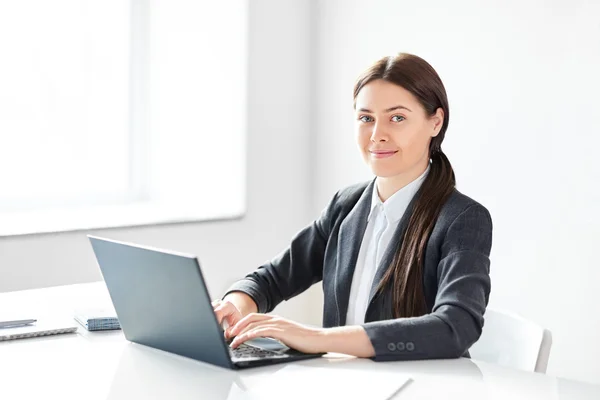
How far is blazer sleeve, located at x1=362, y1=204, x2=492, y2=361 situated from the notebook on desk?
25.6 inches

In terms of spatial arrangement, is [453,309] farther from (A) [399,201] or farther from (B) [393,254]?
(A) [399,201]

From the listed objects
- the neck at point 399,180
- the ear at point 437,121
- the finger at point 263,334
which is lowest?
the finger at point 263,334

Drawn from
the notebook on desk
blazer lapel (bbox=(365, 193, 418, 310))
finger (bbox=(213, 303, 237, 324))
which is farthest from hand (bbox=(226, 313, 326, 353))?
the notebook on desk

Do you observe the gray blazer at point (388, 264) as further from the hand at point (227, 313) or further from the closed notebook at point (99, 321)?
the closed notebook at point (99, 321)

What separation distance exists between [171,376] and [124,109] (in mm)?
2210

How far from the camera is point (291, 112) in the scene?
392 centimetres

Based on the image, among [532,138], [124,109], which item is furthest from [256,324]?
[124,109]

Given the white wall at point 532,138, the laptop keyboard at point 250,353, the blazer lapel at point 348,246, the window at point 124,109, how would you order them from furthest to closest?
the window at point 124,109, the white wall at point 532,138, the blazer lapel at point 348,246, the laptop keyboard at point 250,353

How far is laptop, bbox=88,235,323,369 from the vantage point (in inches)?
Answer: 62.7

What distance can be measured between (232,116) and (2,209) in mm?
972

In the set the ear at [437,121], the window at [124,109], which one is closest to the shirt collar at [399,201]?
the ear at [437,121]

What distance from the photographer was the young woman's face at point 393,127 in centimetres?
202

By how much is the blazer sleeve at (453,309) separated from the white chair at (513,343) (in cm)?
16

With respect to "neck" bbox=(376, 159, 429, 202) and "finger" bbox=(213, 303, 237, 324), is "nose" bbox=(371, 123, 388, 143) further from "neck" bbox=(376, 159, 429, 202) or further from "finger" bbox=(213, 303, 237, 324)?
"finger" bbox=(213, 303, 237, 324)
